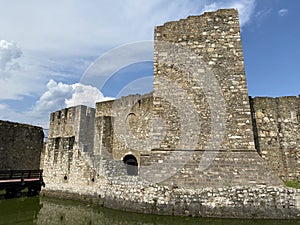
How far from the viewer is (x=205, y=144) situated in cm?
812

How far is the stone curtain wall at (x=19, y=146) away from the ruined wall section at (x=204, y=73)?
1184cm

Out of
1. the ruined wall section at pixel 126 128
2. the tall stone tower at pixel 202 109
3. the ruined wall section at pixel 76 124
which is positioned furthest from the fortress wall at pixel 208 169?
the ruined wall section at pixel 76 124

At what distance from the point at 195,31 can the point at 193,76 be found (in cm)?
174

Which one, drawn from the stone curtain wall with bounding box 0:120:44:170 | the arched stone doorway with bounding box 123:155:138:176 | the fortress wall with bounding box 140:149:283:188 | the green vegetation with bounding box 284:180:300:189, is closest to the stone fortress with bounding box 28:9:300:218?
the fortress wall with bounding box 140:149:283:188

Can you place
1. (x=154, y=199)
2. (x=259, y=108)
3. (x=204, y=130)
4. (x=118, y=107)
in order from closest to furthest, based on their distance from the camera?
(x=154, y=199) < (x=204, y=130) < (x=259, y=108) < (x=118, y=107)

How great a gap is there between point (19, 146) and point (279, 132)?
50.1 ft

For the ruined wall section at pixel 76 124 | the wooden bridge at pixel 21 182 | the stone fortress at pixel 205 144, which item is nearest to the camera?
the stone fortress at pixel 205 144

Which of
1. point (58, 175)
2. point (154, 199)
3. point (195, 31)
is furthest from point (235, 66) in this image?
point (58, 175)

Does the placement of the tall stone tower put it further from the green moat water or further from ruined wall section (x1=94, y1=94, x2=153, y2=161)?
ruined wall section (x1=94, y1=94, x2=153, y2=161)

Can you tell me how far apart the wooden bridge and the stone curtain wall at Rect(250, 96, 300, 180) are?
10.4m

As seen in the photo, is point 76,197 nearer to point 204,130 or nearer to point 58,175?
point 58,175

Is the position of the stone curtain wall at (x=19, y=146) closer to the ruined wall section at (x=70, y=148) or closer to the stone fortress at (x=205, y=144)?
the ruined wall section at (x=70, y=148)

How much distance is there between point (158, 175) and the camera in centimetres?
788

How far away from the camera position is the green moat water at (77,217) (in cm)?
666
